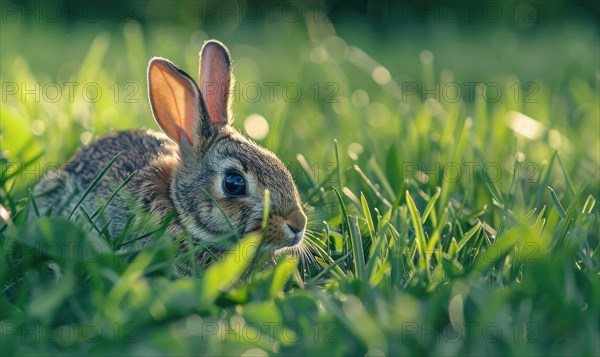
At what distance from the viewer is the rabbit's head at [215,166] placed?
328 centimetres

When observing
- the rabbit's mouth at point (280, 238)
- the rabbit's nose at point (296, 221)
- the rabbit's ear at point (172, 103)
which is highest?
the rabbit's ear at point (172, 103)

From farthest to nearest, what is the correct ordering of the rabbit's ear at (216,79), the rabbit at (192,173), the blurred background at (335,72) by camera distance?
the blurred background at (335,72), the rabbit's ear at (216,79), the rabbit at (192,173)

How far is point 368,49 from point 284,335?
6.17m

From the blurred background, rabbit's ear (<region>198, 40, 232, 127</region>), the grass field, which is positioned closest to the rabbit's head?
rabbit's ear (<region>198, 40, 232, 127</region>)

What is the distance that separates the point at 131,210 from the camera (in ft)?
11.0

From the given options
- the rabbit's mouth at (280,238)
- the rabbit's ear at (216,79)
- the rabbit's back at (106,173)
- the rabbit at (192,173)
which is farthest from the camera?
the rabbit's ear at (216,79)

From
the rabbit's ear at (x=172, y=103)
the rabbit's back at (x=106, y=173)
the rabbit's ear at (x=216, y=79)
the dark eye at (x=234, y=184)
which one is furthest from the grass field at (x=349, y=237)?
the rabbit's ear at (x=172, y=103)

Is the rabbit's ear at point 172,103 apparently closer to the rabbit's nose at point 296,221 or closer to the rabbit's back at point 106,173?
the rabbit's back at point 106,173

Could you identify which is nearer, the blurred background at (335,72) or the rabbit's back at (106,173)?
the rabbit's back at (106,173)

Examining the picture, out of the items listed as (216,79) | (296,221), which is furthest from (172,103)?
(296,221)

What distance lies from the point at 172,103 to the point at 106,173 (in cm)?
41

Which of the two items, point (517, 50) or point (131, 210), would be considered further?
point (517, 50)

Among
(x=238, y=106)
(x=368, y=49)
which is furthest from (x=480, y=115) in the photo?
(x=368, y=49)

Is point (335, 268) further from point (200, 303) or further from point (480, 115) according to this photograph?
point (480, 115)
